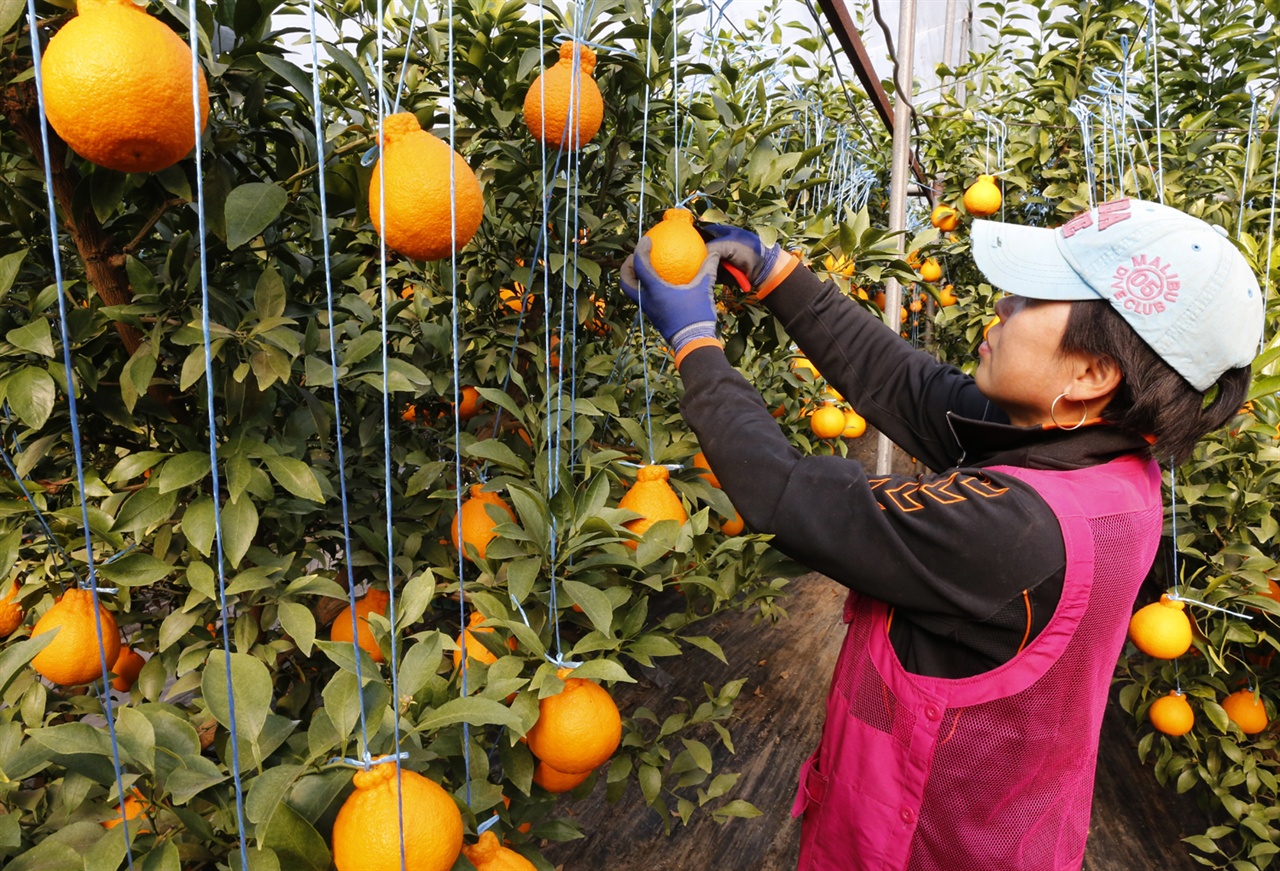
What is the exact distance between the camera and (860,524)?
80cm

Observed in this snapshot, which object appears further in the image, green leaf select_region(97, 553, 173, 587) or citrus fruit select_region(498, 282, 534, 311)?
citrus fruit select_region(498, 282, 534, 311)

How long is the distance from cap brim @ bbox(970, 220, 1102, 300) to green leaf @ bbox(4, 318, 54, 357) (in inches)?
37.5

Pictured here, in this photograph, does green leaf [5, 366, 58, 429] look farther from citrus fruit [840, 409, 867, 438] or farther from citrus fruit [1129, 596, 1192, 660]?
citrus fruit [840, 409, 867, 438]

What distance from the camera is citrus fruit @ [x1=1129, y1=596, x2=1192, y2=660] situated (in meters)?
1.44

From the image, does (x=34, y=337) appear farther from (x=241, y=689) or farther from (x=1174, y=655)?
(x=1174, y=655)

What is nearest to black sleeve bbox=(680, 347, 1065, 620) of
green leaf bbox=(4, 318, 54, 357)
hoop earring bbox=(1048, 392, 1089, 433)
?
hoop earring bbox=(1048, 392, 1089, 433)

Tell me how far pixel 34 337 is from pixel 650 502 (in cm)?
65

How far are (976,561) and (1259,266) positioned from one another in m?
1.51

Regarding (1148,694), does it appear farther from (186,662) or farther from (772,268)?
(186,662)

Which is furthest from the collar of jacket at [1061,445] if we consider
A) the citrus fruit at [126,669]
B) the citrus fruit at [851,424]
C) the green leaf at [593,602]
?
the citrus fruit at [851,424]

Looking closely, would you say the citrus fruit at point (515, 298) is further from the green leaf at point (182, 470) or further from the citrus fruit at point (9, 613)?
the citrus fruit at point (9, 613)

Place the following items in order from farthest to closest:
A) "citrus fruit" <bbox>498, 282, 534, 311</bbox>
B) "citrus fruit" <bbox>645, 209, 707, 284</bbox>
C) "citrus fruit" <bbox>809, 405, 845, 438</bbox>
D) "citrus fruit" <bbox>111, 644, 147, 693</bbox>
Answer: "citrus fruit" <bbox>809, 405, 845, 438</bbox>
"citrus fruit" <bbox>498, 282, 534, 311</bbox>
"citrus fruit" <bbox>111, 644, 147, 693</bbox>
"citrus fruit" <bbox>645, 209, 707, 284</bbox>

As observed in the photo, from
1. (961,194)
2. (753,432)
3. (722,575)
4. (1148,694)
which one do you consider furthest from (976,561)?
(961,194)

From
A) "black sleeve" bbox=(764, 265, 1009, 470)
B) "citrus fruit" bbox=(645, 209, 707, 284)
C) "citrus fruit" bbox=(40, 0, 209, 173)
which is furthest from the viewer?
"black sleeve" bbox=(764, 265, 1009, 470)
